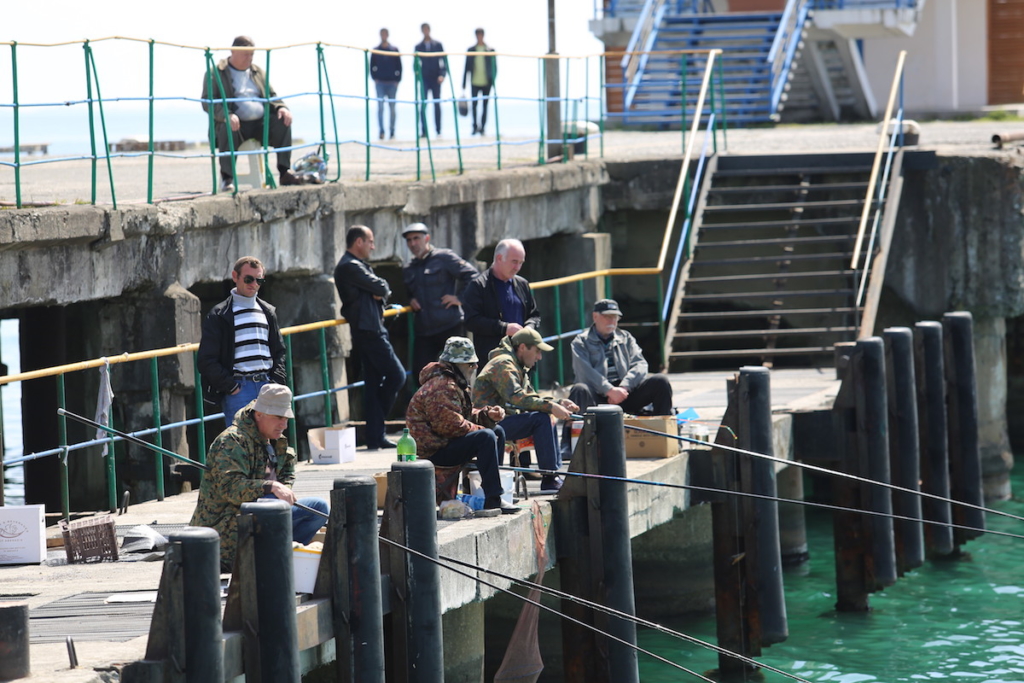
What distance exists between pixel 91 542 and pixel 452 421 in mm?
1921

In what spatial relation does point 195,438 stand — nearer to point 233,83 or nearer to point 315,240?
point 315,240

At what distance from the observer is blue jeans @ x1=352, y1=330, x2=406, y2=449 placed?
1151 cm

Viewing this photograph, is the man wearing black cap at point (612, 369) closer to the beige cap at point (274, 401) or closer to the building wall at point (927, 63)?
the beige cap at point (274, 401)

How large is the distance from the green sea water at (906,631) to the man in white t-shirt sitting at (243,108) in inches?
191

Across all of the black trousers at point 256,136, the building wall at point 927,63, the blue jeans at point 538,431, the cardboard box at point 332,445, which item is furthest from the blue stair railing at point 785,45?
the blue jeans at point 538,431

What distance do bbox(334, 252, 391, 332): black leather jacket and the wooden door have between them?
21055 millimetres

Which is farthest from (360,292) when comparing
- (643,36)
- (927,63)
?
(927,63)

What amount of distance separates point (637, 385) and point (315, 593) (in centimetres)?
450

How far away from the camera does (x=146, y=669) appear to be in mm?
6328

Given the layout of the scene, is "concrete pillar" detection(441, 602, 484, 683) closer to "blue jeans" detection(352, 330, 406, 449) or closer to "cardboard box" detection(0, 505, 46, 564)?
"cardboard box" detection(0, 505, 46, 564)

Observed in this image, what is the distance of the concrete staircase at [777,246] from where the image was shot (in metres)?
17.0

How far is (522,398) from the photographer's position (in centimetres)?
970

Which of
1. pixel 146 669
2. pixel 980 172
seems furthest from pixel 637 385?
pixel 980 172

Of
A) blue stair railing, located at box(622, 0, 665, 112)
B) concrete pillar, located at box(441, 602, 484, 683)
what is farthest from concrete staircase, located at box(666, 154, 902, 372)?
blue stair railing, located at box(622, 0, 665, 112)
